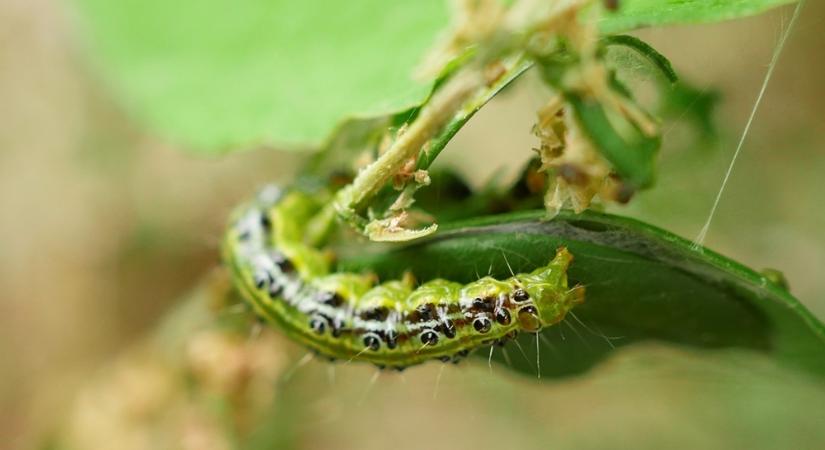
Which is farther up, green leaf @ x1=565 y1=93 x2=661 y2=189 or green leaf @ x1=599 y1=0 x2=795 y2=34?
green leaf @ x1=599 y1=0 x2=795 y2=34

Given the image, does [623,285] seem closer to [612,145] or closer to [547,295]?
[547,295]

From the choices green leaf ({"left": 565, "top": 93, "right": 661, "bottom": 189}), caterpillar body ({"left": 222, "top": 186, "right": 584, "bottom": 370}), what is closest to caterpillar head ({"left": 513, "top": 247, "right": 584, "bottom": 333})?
caterpillar body ({"left": 222, "top": 186, "right": 584, "bottom": 370})

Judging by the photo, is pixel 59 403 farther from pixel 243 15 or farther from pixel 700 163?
pixel 700 163

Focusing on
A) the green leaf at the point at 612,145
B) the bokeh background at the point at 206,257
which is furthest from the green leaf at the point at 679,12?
the bokeh background at the point at 206,257

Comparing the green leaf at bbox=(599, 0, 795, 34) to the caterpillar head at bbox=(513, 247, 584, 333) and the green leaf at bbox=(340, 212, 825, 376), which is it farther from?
the caterpillar head at bbox=(513, 247, 584, 333)

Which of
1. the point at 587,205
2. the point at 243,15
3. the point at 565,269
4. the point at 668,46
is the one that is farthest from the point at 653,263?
the point at 668,46

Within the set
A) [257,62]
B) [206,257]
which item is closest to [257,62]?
[257,62]

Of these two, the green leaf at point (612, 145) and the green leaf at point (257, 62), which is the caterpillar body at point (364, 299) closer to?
the green leaf at point (257, 62)

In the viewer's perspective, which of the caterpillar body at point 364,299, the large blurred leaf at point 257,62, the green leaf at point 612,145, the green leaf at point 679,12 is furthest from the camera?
the large blurred leaf at point 257,62
